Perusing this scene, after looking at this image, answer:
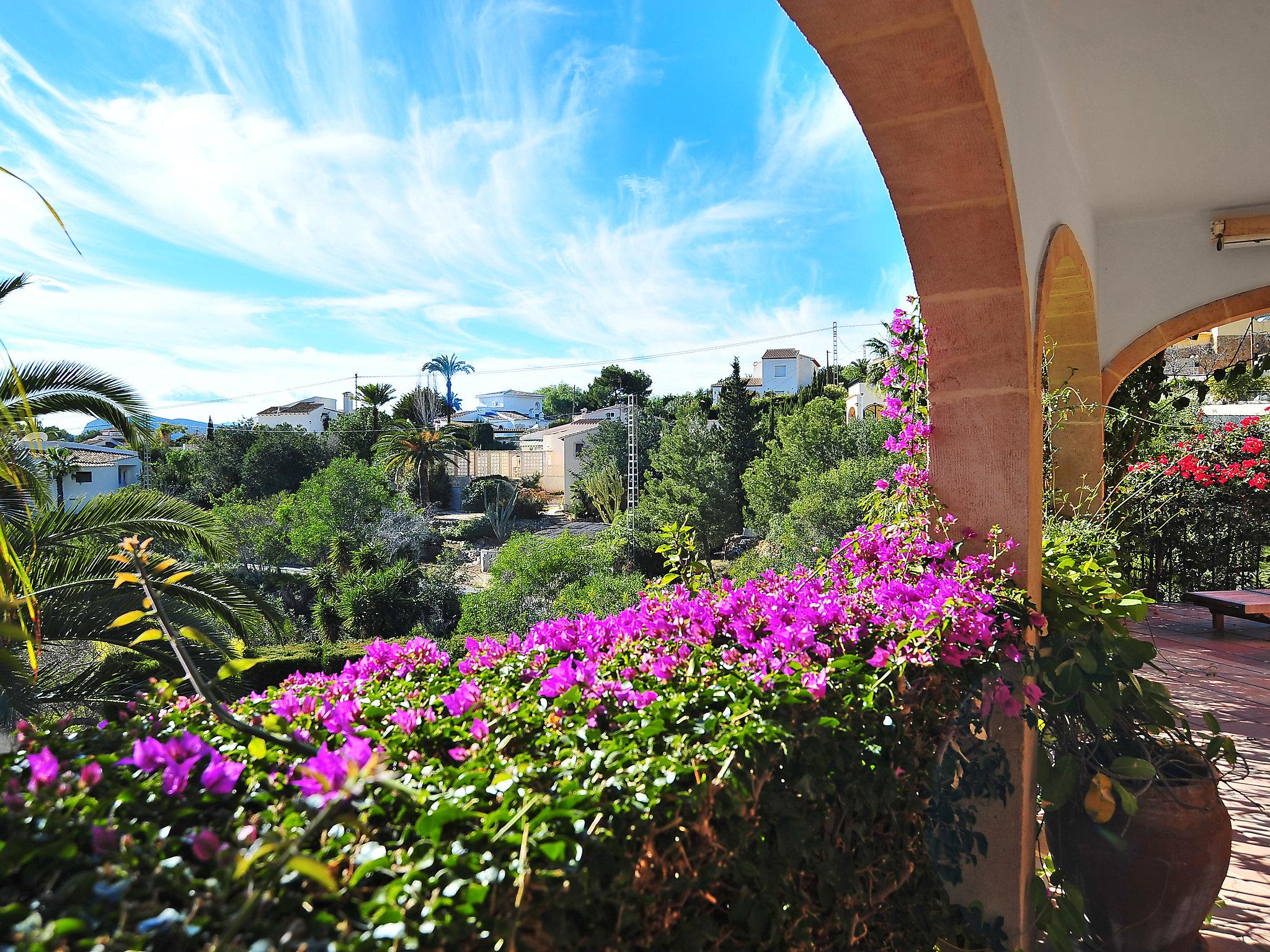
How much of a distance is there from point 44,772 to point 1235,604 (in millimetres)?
5247

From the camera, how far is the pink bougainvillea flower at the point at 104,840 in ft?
1.80

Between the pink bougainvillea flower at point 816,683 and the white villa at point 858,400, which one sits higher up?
the white villa at point 858,400

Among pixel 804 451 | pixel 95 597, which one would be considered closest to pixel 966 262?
pixel 95 597

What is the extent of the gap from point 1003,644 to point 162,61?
106ft

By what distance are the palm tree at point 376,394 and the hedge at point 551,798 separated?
34.7 meters

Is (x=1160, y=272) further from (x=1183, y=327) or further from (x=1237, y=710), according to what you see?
(x=1237, y=710)

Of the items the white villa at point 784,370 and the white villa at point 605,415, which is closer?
the white villa at point 605,415

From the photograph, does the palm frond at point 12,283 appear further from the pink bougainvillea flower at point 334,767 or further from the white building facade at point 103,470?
the white building facade at point 103,470

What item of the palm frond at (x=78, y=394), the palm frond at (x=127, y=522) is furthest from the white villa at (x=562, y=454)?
the palm frond at (x=78, y=394)

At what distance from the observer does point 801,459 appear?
19.2 metres

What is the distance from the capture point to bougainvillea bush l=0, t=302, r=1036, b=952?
1.79ft

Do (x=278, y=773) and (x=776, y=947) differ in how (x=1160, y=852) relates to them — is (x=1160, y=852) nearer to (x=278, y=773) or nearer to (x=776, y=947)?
(x=776, y=947)

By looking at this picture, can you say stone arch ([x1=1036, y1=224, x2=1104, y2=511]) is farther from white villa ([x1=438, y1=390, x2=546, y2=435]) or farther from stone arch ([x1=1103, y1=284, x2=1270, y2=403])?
white villa ([x1=438, y1=390, x2=546, y2=435])

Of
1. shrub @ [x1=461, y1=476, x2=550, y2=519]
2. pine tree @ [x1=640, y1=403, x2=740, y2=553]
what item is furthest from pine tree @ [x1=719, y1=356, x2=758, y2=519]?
shrub @ [x1=461, y1=476, x2=550, y2=519]
